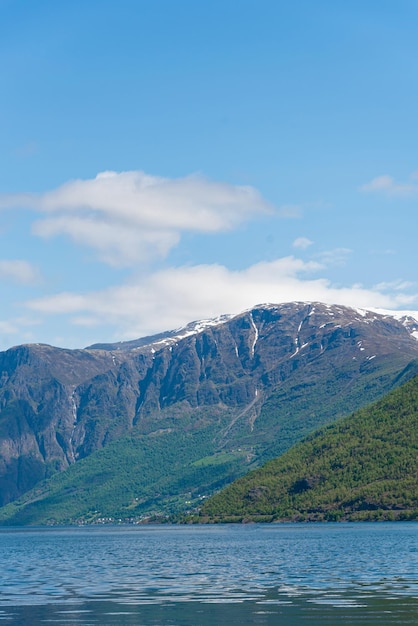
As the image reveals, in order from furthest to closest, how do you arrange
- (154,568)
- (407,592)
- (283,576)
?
(154,568), (283,576), (407,592)

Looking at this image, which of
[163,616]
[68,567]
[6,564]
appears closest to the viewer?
[163,616]

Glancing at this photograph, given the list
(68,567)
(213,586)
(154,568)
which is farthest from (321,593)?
(68,567)

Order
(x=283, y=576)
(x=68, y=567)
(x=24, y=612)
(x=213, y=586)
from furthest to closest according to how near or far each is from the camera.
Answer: (x=68, y=567), (x=283, y=576), (x=213, y=586), (x=24, y=612)

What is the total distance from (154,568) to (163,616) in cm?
5110

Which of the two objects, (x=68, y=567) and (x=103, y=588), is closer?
(x=103, y=588)

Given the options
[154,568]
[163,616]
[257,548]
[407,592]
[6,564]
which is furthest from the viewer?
[257,548]

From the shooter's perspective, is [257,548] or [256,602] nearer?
[256,602]

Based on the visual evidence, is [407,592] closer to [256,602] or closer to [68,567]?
[256,602]

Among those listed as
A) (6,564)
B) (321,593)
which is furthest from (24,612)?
(6,564)

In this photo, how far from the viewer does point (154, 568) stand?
121125mm

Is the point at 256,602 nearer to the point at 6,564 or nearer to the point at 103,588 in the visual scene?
the point at 103,588

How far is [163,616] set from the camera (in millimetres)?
71062

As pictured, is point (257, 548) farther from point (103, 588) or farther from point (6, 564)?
point (103, 588)

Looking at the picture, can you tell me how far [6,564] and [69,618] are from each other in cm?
7921
